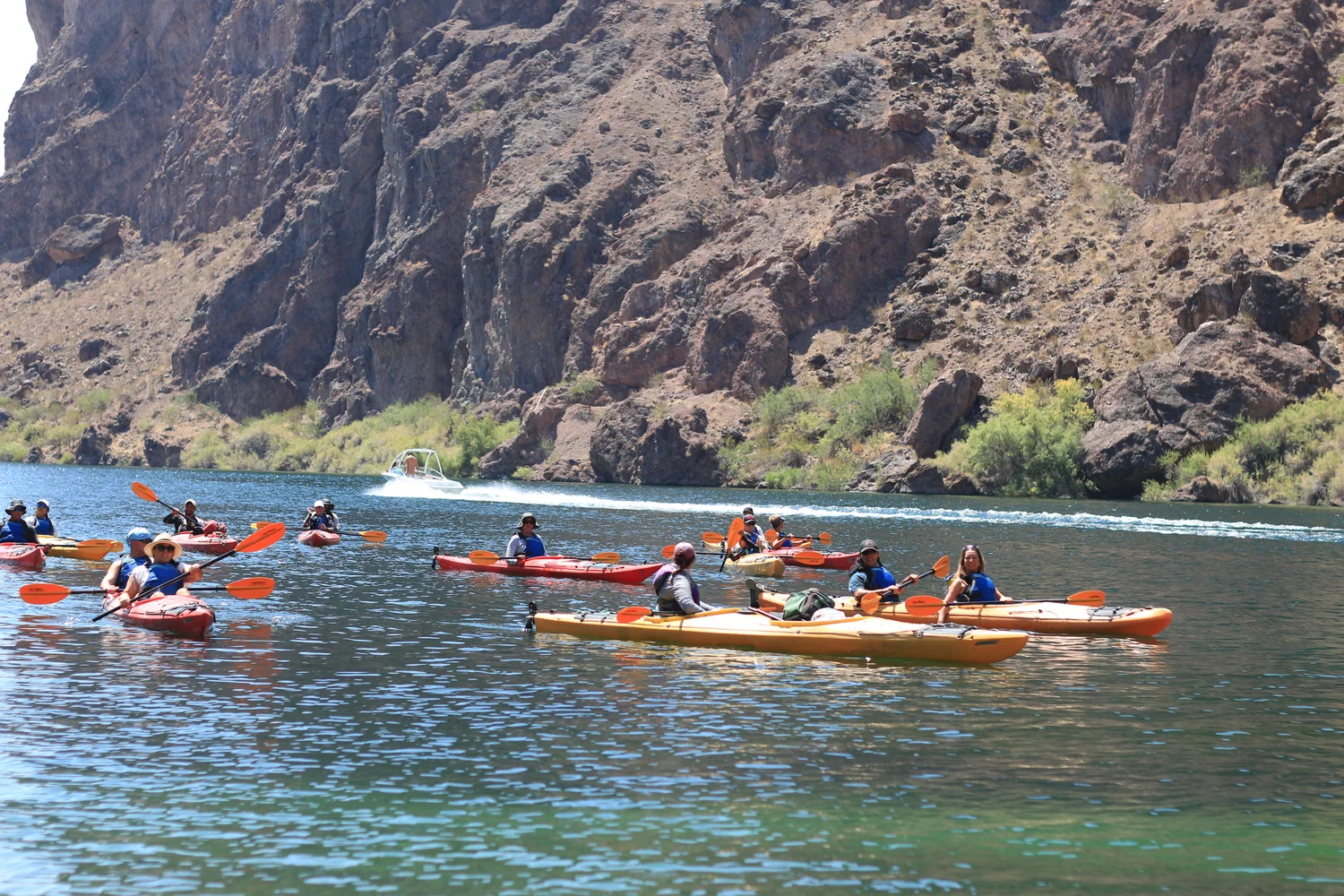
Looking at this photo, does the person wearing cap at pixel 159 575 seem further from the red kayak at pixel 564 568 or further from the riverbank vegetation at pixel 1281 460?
the riverbank vegetation at pixel 1281 460

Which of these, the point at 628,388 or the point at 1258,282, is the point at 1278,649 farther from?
the point at 628,388

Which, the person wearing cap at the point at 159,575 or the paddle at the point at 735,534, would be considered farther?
the paddle at the point at 735,534

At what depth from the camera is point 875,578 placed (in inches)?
1121

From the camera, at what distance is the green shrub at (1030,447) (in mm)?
87000

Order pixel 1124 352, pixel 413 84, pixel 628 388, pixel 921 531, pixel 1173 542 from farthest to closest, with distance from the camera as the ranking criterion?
1. pixel 413 84
2. pixel 628 388
3. pixel 1124 352
4. pixel 921 531
5. pixel 1173 542

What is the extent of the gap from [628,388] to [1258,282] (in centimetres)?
5737

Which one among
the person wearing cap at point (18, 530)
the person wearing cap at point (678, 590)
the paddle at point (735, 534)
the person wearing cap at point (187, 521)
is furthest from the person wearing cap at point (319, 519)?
the person wearing cap at point (678, 590)

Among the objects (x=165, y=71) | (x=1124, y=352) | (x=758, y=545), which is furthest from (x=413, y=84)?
(x=758, y=545)

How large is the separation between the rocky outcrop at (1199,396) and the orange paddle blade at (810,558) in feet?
154

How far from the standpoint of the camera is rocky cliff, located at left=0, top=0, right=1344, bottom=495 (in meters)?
97.4

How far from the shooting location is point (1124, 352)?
9325 cm

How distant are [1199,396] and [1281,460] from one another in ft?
18.4

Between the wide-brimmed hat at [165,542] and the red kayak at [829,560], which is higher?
the wide-brimmed hat at [165,542]

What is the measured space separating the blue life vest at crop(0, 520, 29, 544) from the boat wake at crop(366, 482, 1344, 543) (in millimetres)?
35889
